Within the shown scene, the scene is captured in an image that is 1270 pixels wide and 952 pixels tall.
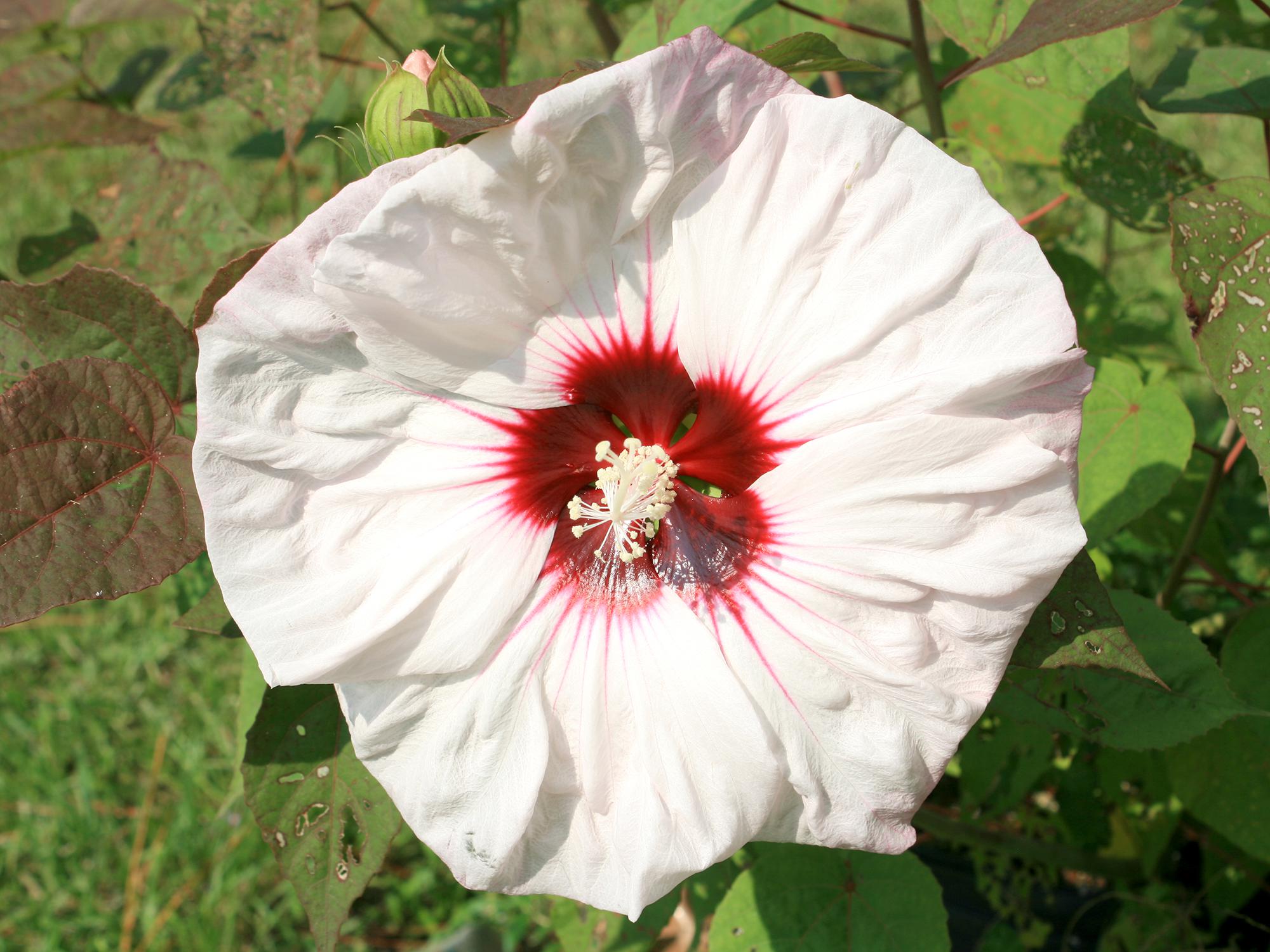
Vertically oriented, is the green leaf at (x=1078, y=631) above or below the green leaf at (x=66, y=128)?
below

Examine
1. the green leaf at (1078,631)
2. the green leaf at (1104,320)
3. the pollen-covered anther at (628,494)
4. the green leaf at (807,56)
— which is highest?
the green leaf at (1104,320)

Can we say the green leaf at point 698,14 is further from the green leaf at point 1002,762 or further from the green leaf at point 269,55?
the green leaf at point 1002,762

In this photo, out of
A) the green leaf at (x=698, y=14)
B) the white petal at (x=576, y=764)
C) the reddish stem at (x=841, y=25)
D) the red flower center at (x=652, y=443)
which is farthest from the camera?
the reddish stem at (x=841, y=25)

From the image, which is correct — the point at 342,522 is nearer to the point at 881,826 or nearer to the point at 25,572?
the point at 25,572

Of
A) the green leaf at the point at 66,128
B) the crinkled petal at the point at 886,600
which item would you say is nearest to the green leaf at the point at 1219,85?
the crinkled petal at the point at 886,600

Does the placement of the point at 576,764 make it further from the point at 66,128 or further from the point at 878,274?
the point at 66,128

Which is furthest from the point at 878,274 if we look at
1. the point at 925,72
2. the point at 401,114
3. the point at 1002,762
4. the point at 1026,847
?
the point at 1026,847

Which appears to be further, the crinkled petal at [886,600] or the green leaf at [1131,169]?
the green leaf at [1131,169]
